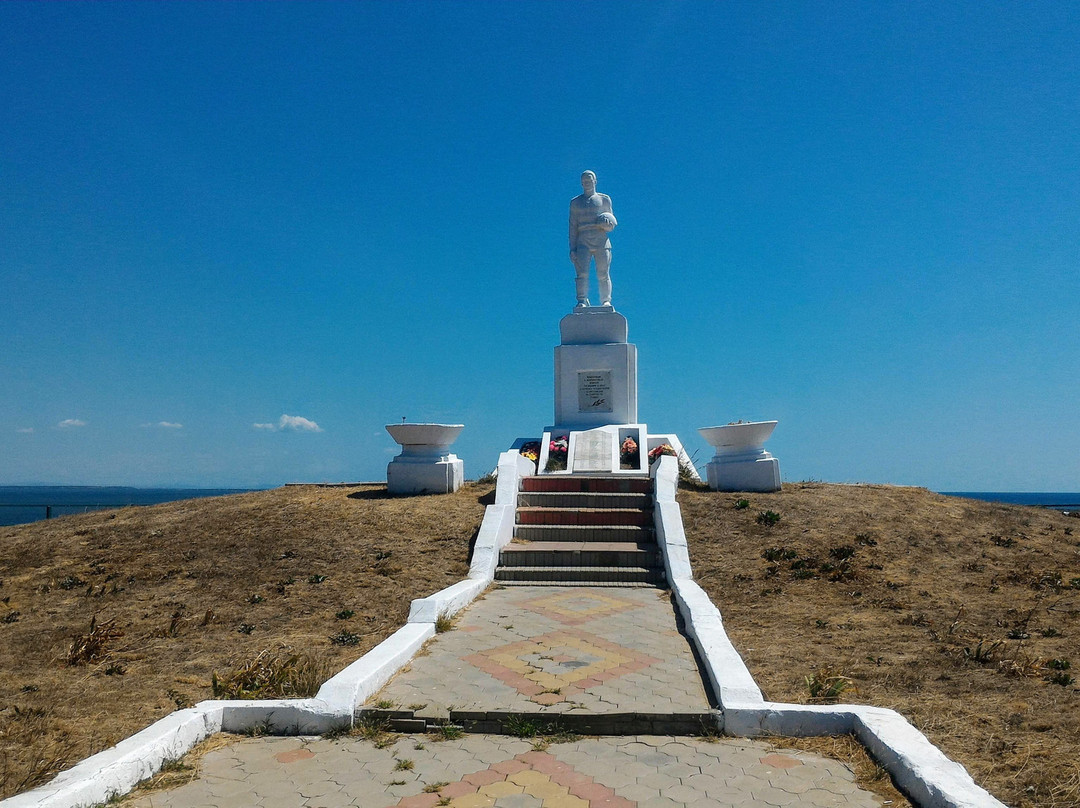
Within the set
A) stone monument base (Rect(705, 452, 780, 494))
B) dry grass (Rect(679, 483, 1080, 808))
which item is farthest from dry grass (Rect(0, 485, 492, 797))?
stone monument base (Rect(705, 452, 780, 494))

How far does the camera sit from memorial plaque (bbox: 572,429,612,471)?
13.3 metres

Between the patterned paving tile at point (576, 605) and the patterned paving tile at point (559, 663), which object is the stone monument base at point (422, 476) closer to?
the patterned paving tile at point (576, 605)

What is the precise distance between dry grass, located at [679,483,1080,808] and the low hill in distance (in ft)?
0.09

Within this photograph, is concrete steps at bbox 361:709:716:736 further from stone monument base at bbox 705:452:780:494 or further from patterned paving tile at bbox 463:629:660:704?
stone monument base at bbox 705:452:780:494

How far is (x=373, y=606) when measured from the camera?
25.4ft

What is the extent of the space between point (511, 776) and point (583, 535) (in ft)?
21.0

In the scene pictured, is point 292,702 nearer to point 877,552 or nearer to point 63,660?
point 63,660

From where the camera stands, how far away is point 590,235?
54.0 ft

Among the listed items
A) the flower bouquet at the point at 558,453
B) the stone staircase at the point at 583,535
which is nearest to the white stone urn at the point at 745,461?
the stone staircase at the point at 583,535

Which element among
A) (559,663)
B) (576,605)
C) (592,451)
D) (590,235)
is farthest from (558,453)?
(559,663)

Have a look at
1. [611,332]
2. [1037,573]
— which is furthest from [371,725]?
[611,332]

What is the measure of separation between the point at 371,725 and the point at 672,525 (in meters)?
5.85

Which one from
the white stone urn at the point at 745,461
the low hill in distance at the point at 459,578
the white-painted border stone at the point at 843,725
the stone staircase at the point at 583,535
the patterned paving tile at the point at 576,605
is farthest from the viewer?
Result: the white stone urn at the point at 745,461

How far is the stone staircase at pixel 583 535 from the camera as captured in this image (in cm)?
898
